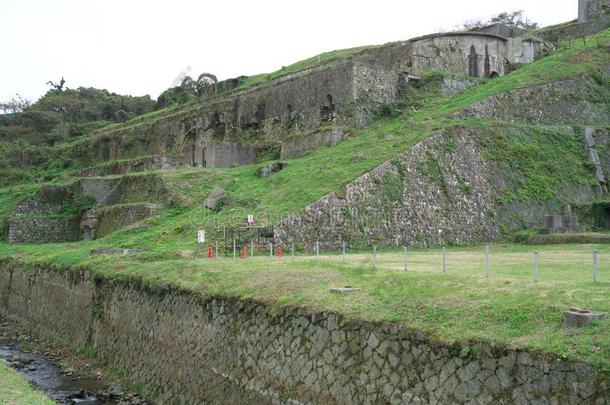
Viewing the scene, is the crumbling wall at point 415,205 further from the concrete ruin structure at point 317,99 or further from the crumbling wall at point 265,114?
the crumbling wall at point 265,114

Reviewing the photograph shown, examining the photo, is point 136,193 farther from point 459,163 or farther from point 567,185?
point 567,185

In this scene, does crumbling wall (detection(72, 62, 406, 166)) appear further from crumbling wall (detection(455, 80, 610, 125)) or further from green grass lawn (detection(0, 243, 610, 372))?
green grass lawn (detection(0, 243, 610, 372))

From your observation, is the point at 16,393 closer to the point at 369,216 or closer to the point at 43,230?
the point at 369,216

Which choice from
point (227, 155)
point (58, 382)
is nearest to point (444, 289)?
point (58, 382)

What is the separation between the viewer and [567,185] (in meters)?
25.2

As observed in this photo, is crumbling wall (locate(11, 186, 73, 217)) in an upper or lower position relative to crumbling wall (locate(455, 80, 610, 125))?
lower

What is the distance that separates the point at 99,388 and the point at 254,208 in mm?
7958

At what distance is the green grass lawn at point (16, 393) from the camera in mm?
9523

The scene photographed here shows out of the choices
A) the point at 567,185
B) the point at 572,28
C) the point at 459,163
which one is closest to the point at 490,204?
the point at 459,163

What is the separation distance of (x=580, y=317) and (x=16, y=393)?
8.11 meters

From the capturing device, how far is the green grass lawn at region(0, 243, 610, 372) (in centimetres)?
775

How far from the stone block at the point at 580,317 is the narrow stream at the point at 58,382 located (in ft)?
30.9

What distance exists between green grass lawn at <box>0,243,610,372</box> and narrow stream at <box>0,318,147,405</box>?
246 centimetres

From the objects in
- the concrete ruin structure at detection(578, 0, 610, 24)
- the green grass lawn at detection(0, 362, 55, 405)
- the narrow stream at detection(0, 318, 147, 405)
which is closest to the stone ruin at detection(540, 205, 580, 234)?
the narrow stream at detection(0, 318, 147, 405)
